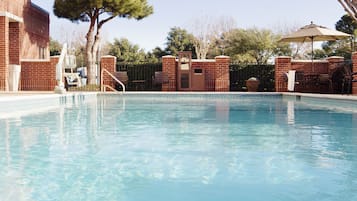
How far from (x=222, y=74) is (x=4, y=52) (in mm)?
8654

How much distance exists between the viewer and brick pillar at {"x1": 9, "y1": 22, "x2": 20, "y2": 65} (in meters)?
16.0

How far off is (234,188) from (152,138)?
7.66 ft

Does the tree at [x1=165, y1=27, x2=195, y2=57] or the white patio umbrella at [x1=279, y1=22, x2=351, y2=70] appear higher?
the tree at [x1=165, y1=27, x2=195, y2=57]

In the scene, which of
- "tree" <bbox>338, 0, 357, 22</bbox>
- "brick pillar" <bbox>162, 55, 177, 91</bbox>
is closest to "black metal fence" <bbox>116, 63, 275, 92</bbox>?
"brick pillar" <bbox>162, 55, 177, 91</bbox>

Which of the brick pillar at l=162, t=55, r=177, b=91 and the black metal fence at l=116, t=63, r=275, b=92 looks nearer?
the brick pillar at l=162, t=55, r=177, b=91

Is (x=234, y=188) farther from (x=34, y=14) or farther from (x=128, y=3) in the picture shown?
(x=34, y=14)

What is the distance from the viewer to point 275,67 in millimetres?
16641

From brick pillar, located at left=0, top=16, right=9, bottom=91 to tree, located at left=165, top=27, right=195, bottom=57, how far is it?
878 inches

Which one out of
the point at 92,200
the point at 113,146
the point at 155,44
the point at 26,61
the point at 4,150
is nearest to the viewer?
the point at 92,200

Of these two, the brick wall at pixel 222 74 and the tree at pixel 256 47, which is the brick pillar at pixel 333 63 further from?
the tree at pixel 256 47

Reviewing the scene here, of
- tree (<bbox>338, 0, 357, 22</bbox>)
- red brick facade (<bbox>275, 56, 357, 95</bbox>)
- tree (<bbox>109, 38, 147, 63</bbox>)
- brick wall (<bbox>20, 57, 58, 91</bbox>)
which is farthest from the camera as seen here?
tree (<bbox>109, 38, 147, 63</bbox>)

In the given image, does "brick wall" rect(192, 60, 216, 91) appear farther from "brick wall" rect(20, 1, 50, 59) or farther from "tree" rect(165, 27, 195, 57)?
"tree" rect(165, 27, 195, 57)

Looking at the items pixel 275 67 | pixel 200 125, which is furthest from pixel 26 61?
pixel 200 125

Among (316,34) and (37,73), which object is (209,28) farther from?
(37,73)
